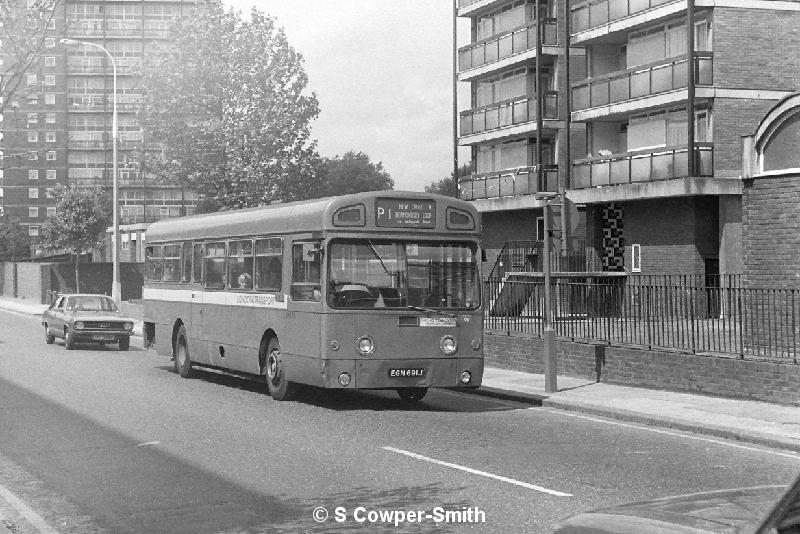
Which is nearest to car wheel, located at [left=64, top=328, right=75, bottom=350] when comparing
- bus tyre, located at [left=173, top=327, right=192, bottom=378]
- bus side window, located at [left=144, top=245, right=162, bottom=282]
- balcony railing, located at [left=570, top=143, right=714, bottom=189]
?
bus side window, located at [left=144, top=245, right=162, bottom=282]

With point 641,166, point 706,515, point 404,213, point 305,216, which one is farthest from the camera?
point 641,166

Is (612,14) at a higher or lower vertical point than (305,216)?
higher

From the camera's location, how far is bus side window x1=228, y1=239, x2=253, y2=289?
18328 mm

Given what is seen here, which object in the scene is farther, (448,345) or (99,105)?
(99,105)

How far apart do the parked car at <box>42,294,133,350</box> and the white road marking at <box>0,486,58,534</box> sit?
19798mm

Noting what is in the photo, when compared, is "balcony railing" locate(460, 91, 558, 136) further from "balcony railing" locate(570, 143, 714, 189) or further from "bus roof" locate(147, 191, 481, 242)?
"bus roof" locate(147, 191, 481, 242)

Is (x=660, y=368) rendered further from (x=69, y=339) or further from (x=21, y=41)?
(x=69, y=339)

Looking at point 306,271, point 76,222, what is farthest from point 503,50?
point 76,222

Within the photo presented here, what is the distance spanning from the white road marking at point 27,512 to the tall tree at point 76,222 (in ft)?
209

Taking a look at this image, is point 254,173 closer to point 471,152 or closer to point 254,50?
point 254,50

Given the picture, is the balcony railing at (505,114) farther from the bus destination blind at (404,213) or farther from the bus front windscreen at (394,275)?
the bus front windscreen at (394,275)

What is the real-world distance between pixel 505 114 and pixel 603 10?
7683mm

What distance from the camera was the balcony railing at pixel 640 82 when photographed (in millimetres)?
35781

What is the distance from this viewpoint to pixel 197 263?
2072cm
